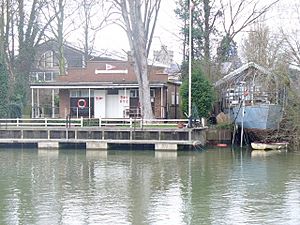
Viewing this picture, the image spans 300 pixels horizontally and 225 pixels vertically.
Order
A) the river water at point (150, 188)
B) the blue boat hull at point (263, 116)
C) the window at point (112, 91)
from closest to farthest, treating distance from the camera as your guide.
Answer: the river water at point (150, 188), the blue boat hull at point (263, 116), the window at point (112, 91)

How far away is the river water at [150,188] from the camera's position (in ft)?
46.0

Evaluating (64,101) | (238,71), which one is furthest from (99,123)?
(238,71)

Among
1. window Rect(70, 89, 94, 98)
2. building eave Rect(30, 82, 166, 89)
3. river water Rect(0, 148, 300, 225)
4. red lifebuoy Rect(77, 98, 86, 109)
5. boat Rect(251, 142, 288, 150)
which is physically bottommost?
river water Rect(0, 148, 300, 225)

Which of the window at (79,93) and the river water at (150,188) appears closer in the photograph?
the river water at (150,188)

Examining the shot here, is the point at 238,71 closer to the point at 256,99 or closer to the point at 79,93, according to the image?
the point at 256,99

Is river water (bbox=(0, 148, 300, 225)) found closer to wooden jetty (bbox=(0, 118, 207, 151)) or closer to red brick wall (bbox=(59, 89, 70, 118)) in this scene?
wooden jetty (bbox=(0, 118, 207, 151))

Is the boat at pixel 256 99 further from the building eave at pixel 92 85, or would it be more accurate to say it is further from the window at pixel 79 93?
the window at pixel 79 93

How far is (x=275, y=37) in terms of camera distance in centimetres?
3366

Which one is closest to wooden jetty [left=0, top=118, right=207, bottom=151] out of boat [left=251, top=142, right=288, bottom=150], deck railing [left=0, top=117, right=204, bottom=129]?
Answer: deck railing [left=0, top=117, right=204, bottom=129]

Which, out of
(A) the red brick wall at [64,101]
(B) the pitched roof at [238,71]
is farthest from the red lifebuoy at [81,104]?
(B) the pitched roof at [238,71]

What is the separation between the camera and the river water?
1402 centimetres

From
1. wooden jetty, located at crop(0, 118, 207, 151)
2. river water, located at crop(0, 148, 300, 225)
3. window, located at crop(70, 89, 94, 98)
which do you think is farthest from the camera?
window, located at crop(70, 89, 94, 98)

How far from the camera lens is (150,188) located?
60.2 feet

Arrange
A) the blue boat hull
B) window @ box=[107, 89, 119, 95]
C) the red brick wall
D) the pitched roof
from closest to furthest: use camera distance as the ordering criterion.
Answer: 1. the blue boat hull
2. the pitched roof
3. window @ box=[107, 89, 119, 95]
4. the red brick wall
